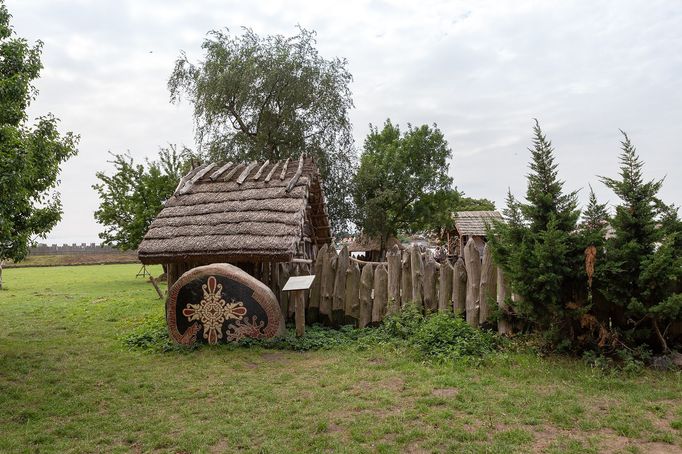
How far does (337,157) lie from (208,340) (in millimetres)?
17547

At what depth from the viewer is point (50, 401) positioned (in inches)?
256

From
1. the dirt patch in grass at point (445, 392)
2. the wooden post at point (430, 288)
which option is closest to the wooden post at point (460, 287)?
the wooden post at point (430, 288)

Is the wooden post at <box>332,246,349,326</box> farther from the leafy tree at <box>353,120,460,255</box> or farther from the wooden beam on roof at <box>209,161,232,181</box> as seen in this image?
the leafy tree at <box>353,120,460,255</box>

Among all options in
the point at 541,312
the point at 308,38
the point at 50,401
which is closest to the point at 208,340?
the point at 50,401

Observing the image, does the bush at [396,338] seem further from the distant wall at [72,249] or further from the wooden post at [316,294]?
the distant wall at [72,249]

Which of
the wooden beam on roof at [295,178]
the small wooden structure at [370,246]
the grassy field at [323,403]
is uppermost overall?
the wooden beam on roof at [295,178]

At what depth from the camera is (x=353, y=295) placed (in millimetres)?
10398

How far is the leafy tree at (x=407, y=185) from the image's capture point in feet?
98.2

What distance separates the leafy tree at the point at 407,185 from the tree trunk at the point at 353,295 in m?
18.3

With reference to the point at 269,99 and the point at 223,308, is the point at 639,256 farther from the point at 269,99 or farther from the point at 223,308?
the point at 269,99

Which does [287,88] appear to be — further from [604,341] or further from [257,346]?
[604,341]

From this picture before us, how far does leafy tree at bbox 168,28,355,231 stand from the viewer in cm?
2334

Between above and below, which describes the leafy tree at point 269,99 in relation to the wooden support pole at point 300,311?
above

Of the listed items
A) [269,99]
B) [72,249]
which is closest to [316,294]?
[269,99]
